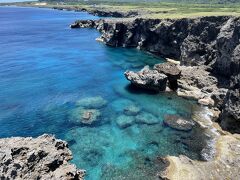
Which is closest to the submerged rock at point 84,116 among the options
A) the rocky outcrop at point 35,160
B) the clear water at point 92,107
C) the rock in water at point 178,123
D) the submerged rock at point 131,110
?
the clear water at point 92,107

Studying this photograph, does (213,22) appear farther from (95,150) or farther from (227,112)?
(95,150)

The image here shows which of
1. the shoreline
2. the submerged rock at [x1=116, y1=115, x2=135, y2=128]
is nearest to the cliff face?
the shoreline

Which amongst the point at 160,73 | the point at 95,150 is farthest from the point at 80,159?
the point at 160,73

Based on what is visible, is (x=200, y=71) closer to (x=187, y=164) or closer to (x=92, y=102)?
(x=92, y=102)

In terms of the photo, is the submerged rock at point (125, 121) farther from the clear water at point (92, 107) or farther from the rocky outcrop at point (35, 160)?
the rocky outcrop at point (35, 160)

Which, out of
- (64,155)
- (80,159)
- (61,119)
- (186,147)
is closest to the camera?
(64,155)
